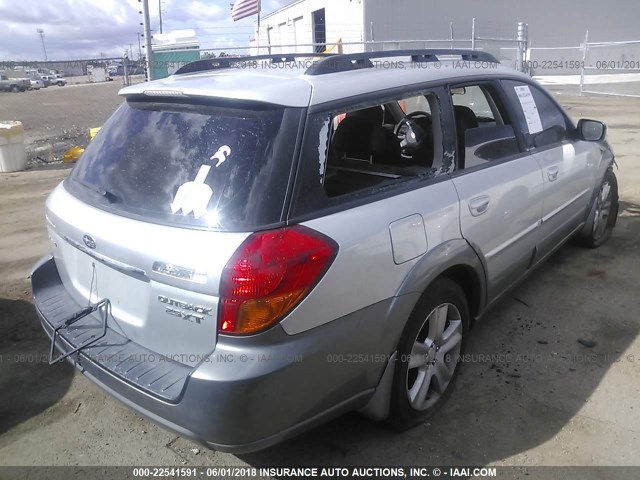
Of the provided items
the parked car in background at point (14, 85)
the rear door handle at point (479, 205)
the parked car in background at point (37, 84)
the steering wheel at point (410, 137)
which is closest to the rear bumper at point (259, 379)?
the rear door handle at point (479, 205)

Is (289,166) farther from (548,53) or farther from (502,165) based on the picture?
(548,53)

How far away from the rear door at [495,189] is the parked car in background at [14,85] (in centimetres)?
5231

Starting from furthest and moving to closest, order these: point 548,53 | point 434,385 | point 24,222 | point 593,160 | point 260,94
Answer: point 548,53 → point 24,222 → point 593,160 → point 434,385 → point 260,94

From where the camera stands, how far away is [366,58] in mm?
2746

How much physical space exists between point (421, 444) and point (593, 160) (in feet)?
9.88

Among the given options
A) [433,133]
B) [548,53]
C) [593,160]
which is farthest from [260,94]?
[548,53]

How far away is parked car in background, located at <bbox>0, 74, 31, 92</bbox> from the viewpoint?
45894 mm

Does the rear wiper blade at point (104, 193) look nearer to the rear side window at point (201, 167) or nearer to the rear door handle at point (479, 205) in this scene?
the rear side window at point (201, 167)

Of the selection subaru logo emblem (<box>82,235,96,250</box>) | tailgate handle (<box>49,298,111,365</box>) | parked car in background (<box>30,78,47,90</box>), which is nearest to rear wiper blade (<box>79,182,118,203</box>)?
subaru logo emblem (<box>82,235,96,250</box>)

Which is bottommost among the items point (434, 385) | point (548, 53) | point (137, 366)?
point (434, 385)

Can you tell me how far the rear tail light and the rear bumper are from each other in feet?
0.22

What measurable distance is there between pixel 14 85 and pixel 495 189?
53386mm

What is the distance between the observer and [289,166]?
6.68ft

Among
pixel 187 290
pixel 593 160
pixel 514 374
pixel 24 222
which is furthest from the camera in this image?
pixel 24 222
